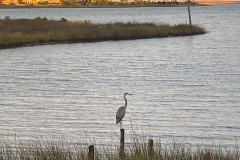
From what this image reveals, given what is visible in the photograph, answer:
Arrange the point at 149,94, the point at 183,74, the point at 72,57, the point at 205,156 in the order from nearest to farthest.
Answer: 1. the point at 205,156
2. the point at 149,94
3. the point at 183,74
4. the point at 72,57

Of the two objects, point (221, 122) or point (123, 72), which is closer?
point (221, 122)

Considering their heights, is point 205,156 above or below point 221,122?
above

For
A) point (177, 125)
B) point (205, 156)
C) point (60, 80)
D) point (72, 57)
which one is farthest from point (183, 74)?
point (205, 156)

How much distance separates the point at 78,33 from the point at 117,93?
3291 cm

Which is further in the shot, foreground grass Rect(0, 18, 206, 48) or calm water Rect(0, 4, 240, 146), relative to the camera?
foreground grass Rect(0, 18, 206, 48)

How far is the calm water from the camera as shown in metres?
22.3

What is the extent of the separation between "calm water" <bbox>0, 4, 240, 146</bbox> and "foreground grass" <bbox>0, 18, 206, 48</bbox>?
1882 millimetres

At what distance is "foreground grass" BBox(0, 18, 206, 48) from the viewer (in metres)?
57.8

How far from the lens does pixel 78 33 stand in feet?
209

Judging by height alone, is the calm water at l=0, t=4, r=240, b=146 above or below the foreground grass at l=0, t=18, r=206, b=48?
above

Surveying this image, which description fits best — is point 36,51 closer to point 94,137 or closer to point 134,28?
point 134,28

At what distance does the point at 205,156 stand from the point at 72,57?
37.6m

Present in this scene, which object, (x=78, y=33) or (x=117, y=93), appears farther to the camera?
(x=78, y=33)

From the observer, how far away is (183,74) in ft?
131
